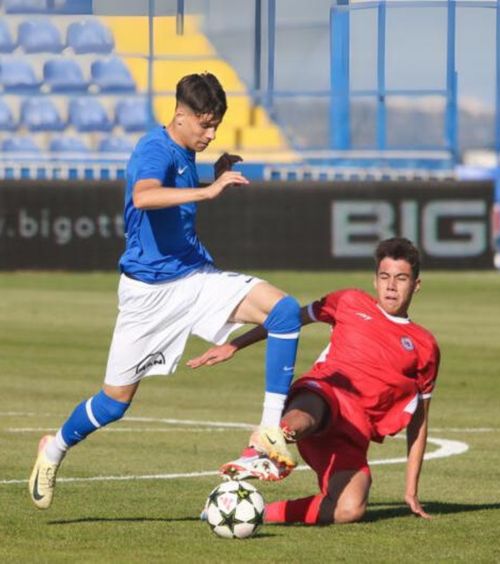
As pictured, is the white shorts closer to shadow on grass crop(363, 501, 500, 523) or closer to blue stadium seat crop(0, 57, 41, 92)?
shadow on grass crop(363, 501, 500, 523)

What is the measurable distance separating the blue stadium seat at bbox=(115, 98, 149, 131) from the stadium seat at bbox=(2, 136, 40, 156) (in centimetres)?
175

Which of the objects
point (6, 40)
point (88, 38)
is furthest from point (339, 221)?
point (6, 40)

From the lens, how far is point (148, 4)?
2523 centimetres

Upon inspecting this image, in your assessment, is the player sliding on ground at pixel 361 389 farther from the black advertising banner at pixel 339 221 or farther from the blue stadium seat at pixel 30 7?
the blue stadium seat at pixel 30 7

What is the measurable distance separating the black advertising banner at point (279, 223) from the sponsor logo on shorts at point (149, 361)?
20544 mm

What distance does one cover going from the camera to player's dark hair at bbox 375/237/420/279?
808cm

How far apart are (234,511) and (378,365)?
110cm

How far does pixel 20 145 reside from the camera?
119 ft

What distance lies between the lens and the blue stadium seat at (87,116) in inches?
1443

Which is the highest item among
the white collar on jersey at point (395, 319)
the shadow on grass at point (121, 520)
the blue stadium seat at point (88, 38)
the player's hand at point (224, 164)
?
the blue stadium seat at point (88, 38)

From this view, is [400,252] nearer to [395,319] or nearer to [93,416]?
[395,319]

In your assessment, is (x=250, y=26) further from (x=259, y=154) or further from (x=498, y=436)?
(x=498, y=436)

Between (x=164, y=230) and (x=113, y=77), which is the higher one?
(x=113, y=77)

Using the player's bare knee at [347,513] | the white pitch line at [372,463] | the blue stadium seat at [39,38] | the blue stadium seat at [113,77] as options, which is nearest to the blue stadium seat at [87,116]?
the blue stadium seat at [113,77]
